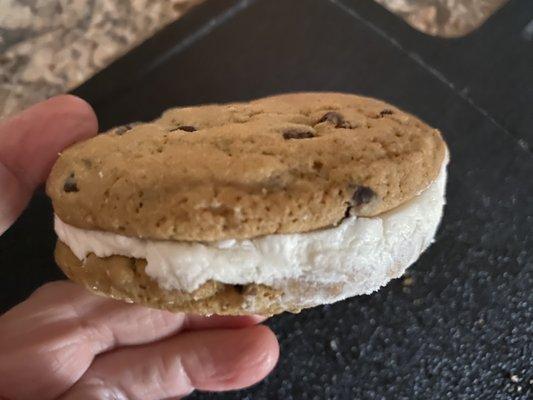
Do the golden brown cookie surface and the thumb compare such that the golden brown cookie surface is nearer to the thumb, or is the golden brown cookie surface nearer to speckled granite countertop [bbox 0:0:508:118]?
the thumb

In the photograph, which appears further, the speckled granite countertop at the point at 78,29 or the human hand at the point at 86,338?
the speckled granite countertop at the point at 78,29

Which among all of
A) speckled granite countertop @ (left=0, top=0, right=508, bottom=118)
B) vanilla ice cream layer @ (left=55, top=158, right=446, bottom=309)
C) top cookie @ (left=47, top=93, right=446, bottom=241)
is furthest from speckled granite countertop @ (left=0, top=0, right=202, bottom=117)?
vanilla ice cream layer @ (left=55, top=158, right=446, bottom=309)

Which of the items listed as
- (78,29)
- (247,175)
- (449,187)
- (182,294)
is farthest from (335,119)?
(78,29)

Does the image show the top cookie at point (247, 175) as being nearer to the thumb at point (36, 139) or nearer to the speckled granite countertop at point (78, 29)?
the thumb at point (36, 139)

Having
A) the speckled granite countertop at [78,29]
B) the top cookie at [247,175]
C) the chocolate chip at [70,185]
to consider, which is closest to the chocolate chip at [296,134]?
the top cookie at [247,175]

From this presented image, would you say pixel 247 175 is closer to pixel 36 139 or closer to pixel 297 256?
pixel 297 256

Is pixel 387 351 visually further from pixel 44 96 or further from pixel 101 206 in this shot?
pixel 44 96

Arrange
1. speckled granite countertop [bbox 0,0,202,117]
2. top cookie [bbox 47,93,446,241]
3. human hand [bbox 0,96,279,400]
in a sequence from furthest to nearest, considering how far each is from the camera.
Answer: speckled granite countertop [bbox 0,0,202,117] → human hand [bbox 0,96,279,400] → top cookie [bbox 47,93,446,241]
